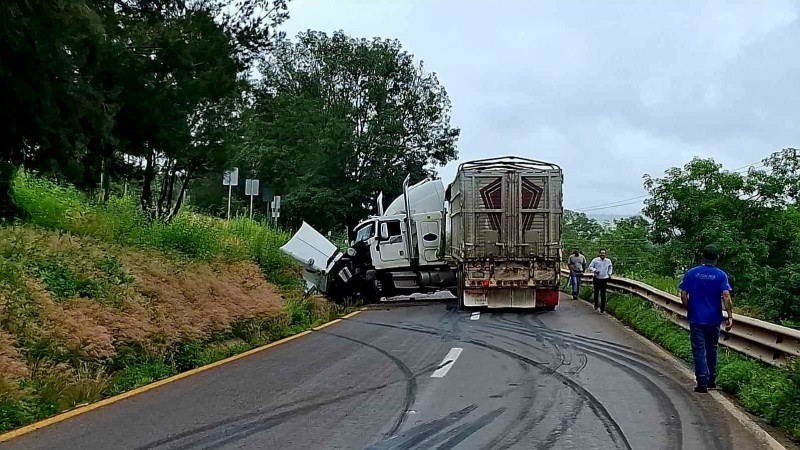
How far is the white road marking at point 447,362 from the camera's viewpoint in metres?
10.6

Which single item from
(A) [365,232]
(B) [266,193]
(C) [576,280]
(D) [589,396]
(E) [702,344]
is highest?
(B) [266,193]

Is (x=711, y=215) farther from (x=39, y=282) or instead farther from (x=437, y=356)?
(x=39, y=282)

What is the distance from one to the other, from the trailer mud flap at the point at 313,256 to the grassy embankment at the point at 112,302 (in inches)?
161

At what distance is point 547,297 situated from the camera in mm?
20938

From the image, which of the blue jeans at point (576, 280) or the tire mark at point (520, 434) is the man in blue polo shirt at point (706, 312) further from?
the blue jeans at point (576, 280)

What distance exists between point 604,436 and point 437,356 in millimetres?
5384

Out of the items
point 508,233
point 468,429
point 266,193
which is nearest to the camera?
point 468,429

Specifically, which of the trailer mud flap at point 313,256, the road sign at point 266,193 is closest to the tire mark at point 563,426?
the trailer mud flap at point 313,256

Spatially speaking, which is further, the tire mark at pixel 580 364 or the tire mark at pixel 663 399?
the tire mark at pixel 580 364

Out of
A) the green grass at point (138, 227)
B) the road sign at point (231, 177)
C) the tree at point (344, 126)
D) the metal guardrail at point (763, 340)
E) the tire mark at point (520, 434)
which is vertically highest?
the tree at point (344, 126)

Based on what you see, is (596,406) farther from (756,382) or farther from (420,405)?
(756,382)

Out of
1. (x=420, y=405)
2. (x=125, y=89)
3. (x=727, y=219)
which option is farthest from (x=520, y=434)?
(x=727, y=219)

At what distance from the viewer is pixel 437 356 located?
40.7 ft

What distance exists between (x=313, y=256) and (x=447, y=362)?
12603 mm
